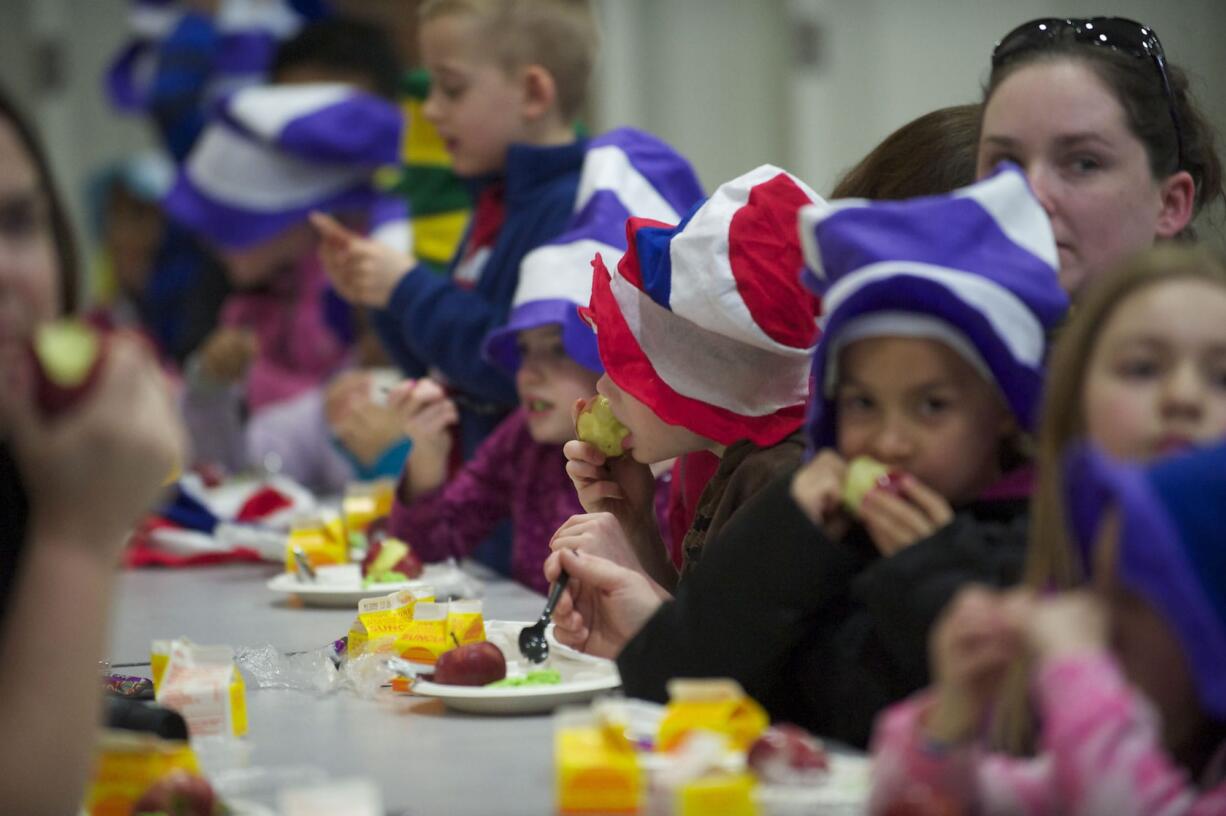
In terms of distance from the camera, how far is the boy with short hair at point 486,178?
333 cm

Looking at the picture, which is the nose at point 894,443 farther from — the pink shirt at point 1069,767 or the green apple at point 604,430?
the green apple at point 604,430

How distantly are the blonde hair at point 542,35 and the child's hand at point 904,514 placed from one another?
7.35 feet

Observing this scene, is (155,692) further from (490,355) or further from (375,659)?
(490,355)

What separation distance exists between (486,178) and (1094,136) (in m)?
1.83

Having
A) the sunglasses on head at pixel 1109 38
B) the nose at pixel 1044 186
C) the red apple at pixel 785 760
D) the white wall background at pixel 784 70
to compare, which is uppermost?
the white wall background at pixel 784 70

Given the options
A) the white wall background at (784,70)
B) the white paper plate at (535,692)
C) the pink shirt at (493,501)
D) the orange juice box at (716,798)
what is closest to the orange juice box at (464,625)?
the white paper plate at (535,692)

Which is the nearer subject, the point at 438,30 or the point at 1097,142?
the point at 1097,142

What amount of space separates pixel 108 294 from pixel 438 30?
493 centimetres

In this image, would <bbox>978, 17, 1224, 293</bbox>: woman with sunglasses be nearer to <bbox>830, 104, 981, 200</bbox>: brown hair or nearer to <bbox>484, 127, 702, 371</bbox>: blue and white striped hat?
<bbox>830, 104, 981, 200</bbox>: brown hair

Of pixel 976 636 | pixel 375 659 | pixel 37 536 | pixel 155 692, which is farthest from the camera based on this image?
pixel 375 659

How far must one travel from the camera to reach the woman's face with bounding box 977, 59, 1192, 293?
78.9 inches

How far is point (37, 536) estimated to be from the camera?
136 cm

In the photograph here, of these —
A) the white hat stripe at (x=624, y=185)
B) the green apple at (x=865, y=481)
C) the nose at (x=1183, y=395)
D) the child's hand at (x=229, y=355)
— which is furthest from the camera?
the child's hand at (x=229, y=355)

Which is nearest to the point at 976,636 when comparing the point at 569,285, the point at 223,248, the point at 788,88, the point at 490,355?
the point at 569,285
